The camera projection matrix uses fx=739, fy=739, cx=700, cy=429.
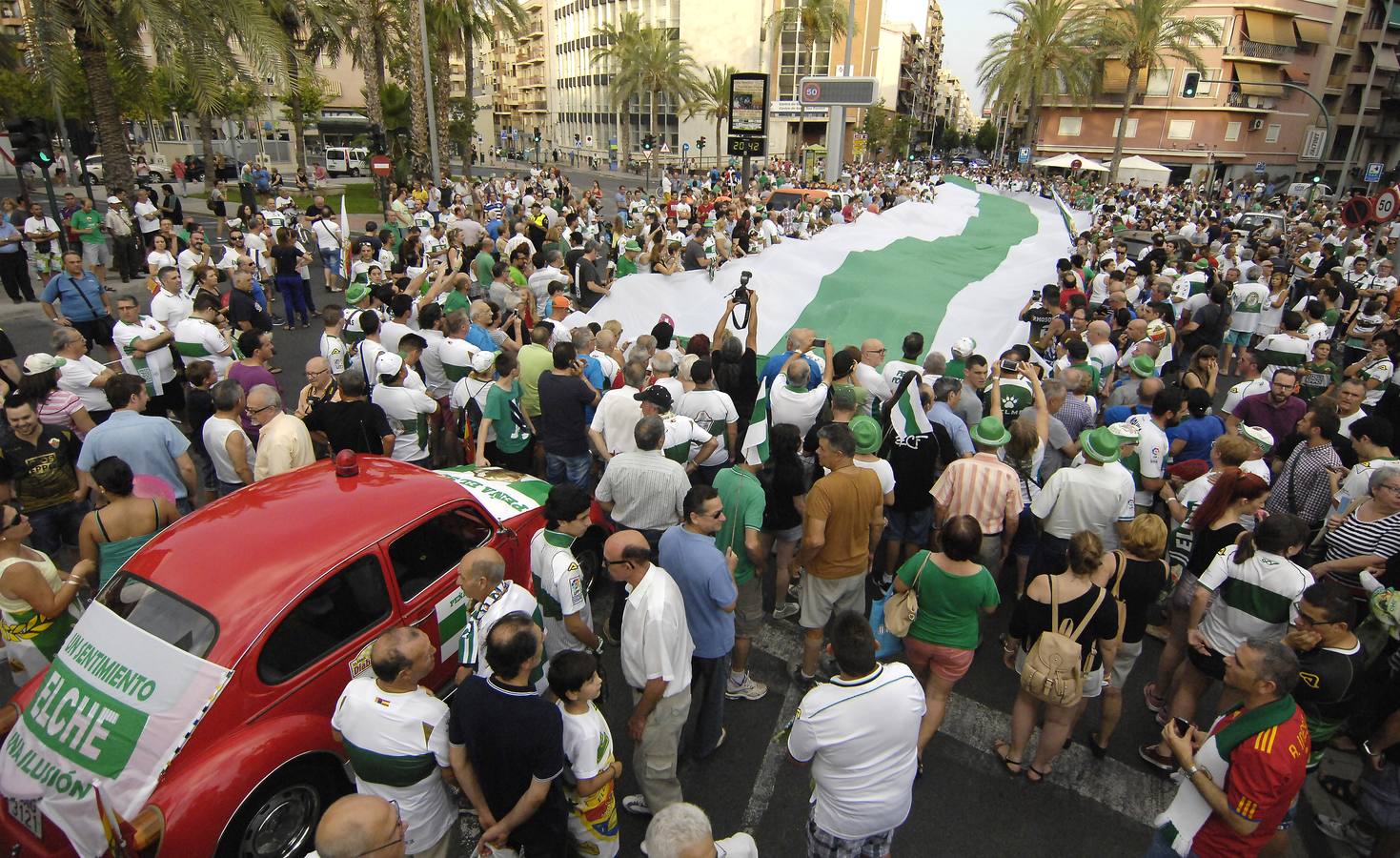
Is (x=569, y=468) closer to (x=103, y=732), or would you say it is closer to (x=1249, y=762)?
(x=103, y=732)

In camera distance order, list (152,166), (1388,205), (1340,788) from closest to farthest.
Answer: (1340,788) → (1388,205) → (152,166)

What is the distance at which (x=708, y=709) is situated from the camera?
169 inches

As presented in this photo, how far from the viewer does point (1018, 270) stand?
12102mm

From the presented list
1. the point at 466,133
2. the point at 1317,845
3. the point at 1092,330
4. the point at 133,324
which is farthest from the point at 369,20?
the point at 1317,845

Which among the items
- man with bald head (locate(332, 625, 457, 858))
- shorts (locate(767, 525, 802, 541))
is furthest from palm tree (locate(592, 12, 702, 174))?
man with bald head (locate(332, 625, 457, 858))

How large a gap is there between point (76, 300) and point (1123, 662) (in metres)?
11.5

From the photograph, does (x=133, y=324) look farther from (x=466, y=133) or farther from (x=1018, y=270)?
(x=466, y=133)

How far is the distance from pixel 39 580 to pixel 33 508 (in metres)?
1.74

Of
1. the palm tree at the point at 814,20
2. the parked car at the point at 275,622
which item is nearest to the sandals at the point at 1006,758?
the parked car at the point at 275,622

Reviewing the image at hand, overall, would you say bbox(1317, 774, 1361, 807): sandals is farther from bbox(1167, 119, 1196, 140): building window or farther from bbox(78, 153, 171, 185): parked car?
bbox(1167, 119, 1196, 140): building window

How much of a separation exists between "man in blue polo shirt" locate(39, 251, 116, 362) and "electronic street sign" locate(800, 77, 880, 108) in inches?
714

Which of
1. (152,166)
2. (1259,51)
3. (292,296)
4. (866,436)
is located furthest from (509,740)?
(1259,51)

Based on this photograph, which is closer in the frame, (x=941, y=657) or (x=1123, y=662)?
(x=941, y=657)

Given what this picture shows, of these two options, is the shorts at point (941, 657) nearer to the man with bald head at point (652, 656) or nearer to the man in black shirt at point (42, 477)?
the man with bald head at point (652, 656)
